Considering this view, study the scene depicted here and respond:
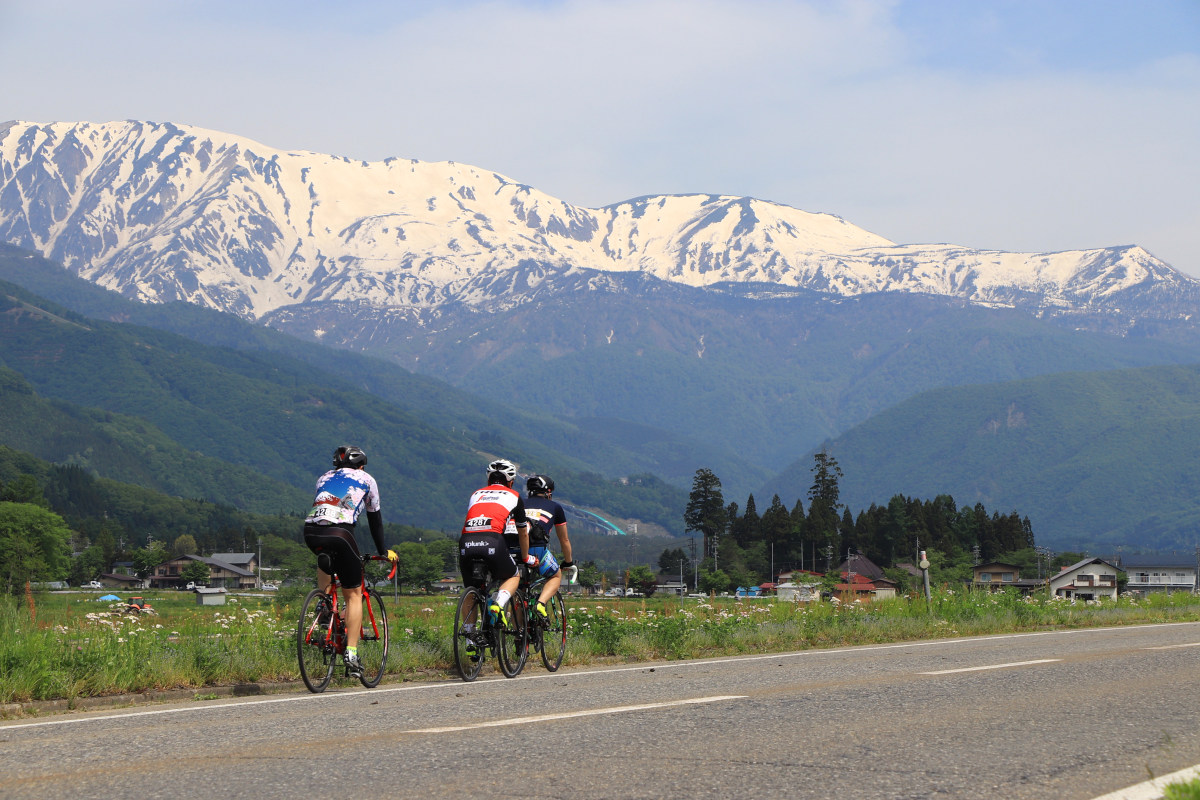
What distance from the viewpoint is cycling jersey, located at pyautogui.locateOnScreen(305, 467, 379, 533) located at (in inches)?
559

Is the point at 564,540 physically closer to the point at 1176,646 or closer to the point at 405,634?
the point at 405,634

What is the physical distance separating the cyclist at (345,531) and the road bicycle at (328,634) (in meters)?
0.13

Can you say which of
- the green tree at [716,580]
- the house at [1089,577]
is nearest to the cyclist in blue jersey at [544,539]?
the house at [1089,577]

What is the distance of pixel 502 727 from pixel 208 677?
547 cm

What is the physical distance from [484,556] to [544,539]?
4.86ft

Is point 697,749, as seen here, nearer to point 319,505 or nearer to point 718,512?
Answer: point 319,505

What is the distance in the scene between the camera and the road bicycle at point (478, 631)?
50.9ft

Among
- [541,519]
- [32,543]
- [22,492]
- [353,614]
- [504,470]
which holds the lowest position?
[353,614]

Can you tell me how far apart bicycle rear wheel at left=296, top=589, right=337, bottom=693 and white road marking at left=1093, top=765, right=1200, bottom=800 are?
869cm

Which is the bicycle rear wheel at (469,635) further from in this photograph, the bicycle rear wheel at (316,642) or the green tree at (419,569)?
the green tree at (419,569)

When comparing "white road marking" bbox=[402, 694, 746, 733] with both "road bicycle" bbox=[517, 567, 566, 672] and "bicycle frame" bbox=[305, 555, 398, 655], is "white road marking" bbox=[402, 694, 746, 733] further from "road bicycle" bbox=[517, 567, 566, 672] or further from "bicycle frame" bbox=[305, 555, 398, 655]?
"road bicycle" bbox=[517, 567, 566, 672]

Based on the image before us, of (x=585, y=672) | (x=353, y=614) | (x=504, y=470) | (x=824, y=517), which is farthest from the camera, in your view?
(x=824, y=517)

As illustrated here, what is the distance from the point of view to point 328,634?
14.5 m

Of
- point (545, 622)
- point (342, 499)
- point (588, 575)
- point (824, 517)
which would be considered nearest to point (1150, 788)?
point (342, 499)
